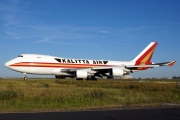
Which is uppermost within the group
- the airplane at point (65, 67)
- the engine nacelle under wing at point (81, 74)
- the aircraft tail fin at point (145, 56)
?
the aircraft tail fin at point (145, 56)

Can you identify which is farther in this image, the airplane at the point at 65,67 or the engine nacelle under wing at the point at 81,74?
the engine nacelle under wing at the point at 81,74

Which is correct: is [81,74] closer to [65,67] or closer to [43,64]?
[65,67]

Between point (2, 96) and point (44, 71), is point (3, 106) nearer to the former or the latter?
point (2, 96)

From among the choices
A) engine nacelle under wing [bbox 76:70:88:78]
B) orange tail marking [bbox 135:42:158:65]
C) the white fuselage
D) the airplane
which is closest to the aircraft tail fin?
orange tail marking [bbox 135:42:158:65]

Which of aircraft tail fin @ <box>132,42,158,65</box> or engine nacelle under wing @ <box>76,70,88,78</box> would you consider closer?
engine nacelle under wing @ <box>76,70,88,78</box>

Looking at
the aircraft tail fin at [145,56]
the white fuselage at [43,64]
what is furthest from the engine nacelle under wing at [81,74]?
the aircraft tail fin at [145,56]

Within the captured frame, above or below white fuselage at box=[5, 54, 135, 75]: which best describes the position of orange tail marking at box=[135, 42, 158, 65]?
above

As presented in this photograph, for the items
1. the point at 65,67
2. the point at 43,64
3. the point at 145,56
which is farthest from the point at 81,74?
the point at 145,56

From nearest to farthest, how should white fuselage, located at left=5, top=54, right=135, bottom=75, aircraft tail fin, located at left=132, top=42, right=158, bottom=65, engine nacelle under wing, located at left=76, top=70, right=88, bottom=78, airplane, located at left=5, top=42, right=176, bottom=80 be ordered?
white fuselage, located at left=5, top=54, right=135, bottom=75
airplane, located at left=5, top=42, right=176, bottom=80
engine nacelle under wing, located at left=76, top=70, right=88, bottom=78
aircraft tail fin, located at left=132, top=42, right=158, bottom=65

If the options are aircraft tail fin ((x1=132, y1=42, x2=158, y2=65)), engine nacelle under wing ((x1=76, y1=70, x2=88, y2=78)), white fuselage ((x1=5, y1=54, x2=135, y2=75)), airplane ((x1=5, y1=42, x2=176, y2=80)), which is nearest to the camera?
white fuselage ((x1=5, y1=54, x2=135, y2=75))

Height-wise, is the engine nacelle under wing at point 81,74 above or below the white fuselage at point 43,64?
below

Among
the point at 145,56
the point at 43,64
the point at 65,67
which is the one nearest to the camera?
the point at 43,64

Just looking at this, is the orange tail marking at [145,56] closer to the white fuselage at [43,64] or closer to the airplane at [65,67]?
the airplane at [65,67]

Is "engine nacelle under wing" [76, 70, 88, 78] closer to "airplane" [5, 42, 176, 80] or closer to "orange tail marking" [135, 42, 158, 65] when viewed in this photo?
"airplane" [5, 42, 176, 80]
